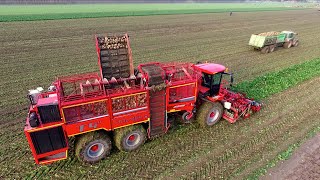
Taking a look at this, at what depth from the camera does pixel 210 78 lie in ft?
32.2

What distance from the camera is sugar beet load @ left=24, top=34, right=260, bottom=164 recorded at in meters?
7.18

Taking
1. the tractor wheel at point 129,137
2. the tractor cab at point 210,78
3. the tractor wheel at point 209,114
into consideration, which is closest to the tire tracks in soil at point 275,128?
the tractor wheel at point 209,114

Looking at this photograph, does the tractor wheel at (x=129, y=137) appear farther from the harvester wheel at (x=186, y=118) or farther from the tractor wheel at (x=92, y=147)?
the harvester wheel at (x=186, y=118)

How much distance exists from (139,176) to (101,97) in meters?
3.01

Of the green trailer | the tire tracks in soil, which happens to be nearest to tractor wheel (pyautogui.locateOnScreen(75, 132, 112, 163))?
the tire tracks in soil

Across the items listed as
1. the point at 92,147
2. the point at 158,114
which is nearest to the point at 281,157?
the point at 158,114

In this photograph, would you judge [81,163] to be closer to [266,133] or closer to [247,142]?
[247,142]

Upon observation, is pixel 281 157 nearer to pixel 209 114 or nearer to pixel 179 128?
pixel 209 114

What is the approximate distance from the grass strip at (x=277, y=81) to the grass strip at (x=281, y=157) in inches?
133

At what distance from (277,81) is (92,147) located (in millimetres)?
12404

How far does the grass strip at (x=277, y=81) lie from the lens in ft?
44.1

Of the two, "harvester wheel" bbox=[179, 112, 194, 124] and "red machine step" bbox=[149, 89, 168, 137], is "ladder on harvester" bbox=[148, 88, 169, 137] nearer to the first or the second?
"red machine step" bbox=[149, 89, 168, 137]

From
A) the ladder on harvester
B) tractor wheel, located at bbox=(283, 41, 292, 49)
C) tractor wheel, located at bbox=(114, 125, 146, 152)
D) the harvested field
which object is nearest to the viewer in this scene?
the harvested field

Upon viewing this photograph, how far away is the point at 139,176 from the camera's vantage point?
7762 mm
